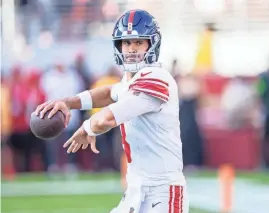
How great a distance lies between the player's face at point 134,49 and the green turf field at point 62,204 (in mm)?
5358

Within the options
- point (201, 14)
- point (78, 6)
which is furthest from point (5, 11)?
point (201, 14)

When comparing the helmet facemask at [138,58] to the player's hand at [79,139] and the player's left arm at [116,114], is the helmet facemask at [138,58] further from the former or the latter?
the player's hand at [79,139]

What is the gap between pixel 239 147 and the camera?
15.8 metres

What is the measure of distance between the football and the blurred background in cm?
700

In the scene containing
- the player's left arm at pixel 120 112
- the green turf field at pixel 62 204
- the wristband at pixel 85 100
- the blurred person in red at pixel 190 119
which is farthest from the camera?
the blurred person in red at pixel 190 119

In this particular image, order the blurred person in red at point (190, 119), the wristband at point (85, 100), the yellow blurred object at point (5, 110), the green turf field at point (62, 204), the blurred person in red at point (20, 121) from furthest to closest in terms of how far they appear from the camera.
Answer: the blurred person in red at point (190, 119), the blurred person in red at point (20, 121), the yellow blurred object at point (5, 110), the green turf field at point (62, 204), the wristband at point (85, 100)

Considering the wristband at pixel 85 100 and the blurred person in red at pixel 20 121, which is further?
the blurred person in red at pixel 20 121

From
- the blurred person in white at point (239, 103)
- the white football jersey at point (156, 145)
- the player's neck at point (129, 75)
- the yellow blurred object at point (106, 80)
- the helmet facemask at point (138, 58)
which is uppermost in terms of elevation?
the helmet facemask at point (138, 58)

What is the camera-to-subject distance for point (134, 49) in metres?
5.46

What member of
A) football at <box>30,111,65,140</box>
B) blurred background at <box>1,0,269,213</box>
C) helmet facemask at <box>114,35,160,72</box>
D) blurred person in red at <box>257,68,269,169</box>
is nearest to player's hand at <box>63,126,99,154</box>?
football at <box>30,111,65,140</box>

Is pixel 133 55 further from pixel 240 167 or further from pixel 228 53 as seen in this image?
pixel 228 53

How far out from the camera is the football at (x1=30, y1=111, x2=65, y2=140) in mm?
5332

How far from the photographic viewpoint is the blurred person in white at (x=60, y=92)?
14.4m

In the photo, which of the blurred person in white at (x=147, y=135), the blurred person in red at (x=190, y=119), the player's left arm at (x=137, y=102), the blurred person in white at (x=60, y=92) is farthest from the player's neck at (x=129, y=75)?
the blurred person in red at (x=190, y=119)
